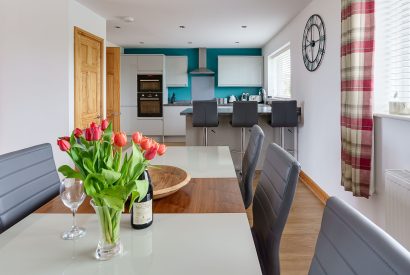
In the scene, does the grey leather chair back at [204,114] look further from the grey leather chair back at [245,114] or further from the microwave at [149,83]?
the microwave at [149,83]

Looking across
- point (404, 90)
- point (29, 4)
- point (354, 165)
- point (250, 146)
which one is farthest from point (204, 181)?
point (29, 4)

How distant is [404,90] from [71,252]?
7.99 feet

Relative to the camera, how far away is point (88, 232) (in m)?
1.01

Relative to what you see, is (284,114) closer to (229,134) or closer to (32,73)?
(229,134)

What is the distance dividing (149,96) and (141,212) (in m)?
6.58

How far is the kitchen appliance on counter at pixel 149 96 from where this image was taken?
737 cm

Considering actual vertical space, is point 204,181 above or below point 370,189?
above

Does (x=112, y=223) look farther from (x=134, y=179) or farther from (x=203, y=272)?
(x=203, y=272)

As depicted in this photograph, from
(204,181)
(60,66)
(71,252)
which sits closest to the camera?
(71,252)

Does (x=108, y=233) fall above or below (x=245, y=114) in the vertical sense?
below

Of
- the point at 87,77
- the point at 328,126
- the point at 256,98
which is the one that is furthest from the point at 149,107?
the point at 328,126

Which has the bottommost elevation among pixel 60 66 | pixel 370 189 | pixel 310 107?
pixel 370 189

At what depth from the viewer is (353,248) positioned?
58cm

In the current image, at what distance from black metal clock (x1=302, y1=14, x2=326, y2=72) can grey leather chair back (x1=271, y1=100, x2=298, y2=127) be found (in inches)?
20.7
